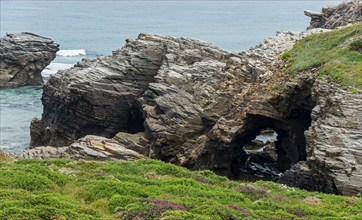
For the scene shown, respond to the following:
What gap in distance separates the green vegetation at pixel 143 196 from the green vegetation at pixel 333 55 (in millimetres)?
11577

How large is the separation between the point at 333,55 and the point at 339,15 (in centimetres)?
2916

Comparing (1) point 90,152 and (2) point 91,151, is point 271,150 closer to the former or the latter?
(2) point 91,151

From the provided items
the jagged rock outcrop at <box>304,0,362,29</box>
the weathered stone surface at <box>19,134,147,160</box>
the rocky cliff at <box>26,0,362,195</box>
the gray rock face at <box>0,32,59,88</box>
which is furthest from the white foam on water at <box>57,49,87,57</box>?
the weathered stone surface at <box>19,134,147,160</box>

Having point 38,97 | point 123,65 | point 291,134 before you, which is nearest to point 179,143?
point 291,134

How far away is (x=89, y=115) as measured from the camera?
5297cm

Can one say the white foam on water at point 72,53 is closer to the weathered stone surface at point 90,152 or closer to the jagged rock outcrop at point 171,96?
the jagged rock outcrop at point 171,96

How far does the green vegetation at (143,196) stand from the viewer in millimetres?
18859

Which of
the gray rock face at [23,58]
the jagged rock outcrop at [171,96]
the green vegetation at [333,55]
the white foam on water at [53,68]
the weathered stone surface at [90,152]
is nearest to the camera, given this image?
the green vegetation at [333,55]

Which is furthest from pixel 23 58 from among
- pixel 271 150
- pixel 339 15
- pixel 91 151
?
pixel 91 151

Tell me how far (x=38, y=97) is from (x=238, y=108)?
166ft

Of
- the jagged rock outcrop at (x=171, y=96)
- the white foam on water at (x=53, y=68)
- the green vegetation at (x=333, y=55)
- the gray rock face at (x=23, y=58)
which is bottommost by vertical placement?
the white foam on water at (x=53, y=68)

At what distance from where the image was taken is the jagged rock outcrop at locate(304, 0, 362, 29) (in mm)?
63469

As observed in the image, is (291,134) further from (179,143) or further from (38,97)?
(38,97)

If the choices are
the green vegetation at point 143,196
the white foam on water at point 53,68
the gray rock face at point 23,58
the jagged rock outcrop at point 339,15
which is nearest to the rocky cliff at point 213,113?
the green vegetation at point 143,196
